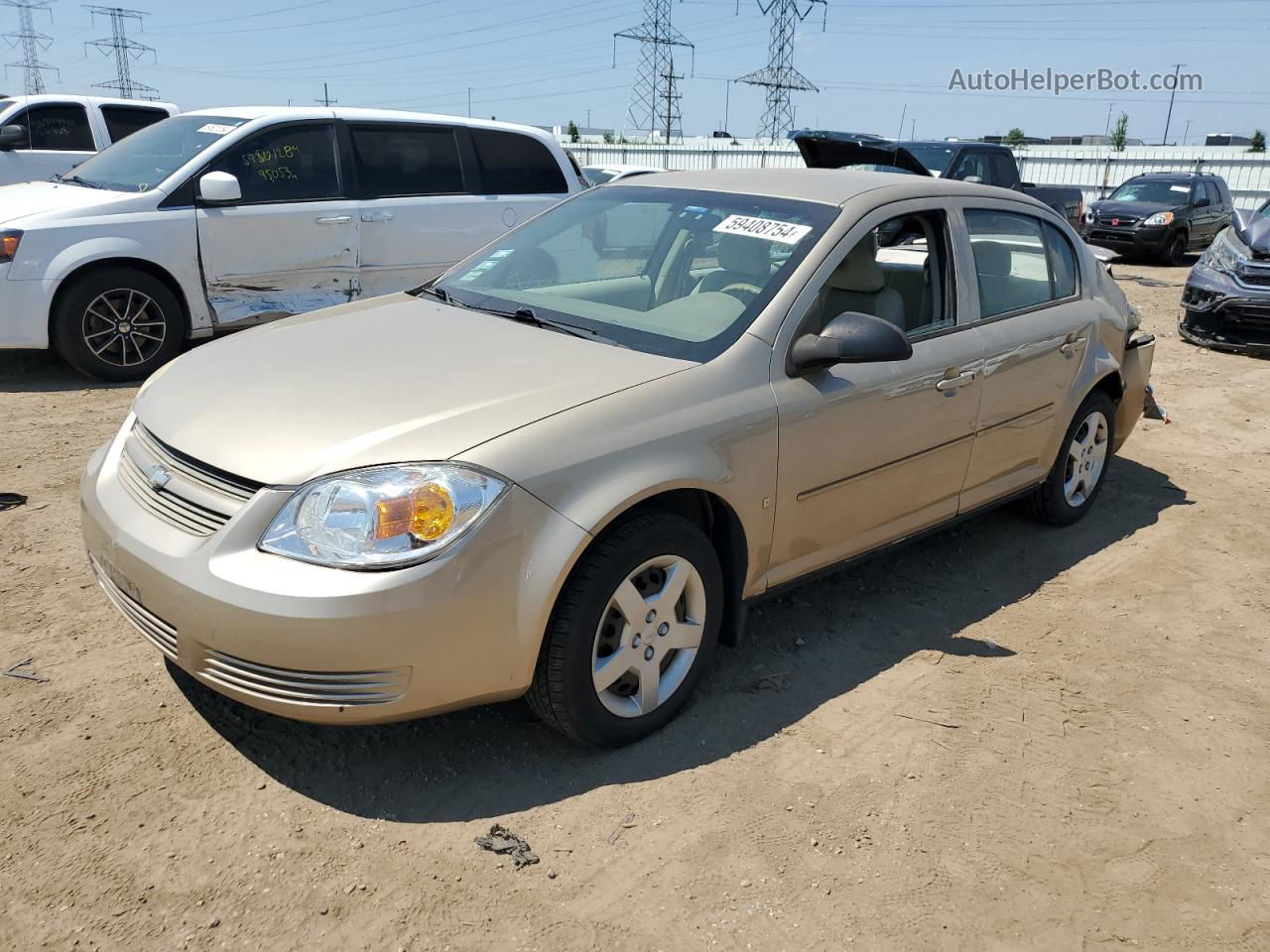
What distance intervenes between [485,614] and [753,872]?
0.96 meters

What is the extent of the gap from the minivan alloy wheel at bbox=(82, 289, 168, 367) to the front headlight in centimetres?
495

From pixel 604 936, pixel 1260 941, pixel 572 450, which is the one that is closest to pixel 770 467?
pixel 572 450

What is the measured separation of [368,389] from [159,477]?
63 centimetres

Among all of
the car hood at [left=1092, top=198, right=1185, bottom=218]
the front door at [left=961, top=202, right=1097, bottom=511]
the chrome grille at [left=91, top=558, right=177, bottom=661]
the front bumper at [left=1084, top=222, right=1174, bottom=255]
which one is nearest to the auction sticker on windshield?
the front door at [left=961, top=202, right=1097, bottom=511]

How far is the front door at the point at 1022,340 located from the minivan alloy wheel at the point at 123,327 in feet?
17.6

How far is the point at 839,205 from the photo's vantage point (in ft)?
11.6

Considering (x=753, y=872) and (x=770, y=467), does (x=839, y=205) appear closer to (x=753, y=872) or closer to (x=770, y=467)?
(x=770, y=467)

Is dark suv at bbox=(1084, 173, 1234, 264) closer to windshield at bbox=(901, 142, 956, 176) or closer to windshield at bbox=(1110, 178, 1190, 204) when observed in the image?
windshield at bbox=(1110, 178, 1190, 204)

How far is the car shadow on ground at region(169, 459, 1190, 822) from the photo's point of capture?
2803 mm

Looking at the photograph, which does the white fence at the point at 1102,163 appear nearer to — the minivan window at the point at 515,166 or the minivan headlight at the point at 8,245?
the minivan window at the point at 515,166

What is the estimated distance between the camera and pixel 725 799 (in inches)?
111

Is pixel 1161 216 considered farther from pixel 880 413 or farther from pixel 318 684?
pixel 318 684

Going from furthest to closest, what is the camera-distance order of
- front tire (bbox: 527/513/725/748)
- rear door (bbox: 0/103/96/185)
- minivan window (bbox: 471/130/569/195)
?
rear door (bbox: 0/103/96/185) → minivan window (bbox: 471/130/569/195) → front tire (bbox: 527/513/725/748)

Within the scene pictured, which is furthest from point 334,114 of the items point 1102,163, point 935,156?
point 1102,163
